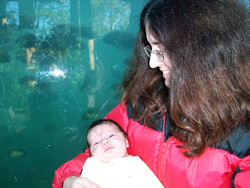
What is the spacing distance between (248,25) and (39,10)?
9383 mm

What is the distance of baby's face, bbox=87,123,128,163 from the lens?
148 cm

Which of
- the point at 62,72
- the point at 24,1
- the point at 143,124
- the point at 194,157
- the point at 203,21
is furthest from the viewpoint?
the point at 62,72

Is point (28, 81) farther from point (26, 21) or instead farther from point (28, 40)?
point (26, 21)

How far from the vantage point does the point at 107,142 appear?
151 centimetres

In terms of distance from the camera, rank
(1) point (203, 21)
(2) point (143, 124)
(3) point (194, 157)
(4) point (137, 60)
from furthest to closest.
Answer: (4) point (137, 60), (2) point (143, 124), (3) point (194, 157), (1) point (203, 21)

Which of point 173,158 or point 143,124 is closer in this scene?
point 173,158

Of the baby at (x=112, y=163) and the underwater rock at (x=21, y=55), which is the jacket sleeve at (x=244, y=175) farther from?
the underwater rock at (x=21, y=55)

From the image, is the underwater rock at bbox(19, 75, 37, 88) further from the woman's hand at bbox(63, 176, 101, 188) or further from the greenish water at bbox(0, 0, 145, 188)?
the woman's hand at bbox(63, 176, 101, 188)

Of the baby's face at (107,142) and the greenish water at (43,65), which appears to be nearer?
the baby's face at (107,142)

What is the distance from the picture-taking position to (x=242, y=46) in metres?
1.00

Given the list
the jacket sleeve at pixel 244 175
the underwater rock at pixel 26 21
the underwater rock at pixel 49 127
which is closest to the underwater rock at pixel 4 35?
the underwater rock at pixel 26 21

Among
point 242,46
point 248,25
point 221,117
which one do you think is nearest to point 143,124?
point 221,117

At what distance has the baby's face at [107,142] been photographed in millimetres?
1484

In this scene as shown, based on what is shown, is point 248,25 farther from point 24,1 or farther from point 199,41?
point 24,1
